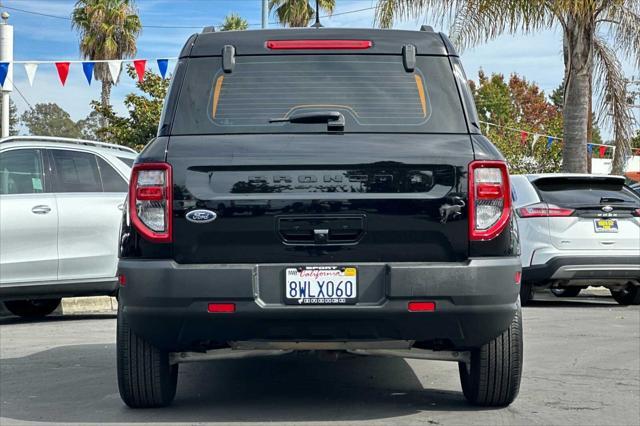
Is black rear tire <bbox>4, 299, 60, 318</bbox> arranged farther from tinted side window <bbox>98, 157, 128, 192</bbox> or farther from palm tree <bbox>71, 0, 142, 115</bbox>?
Answer: palm tree <bbox>71, 0, 142, 115</bbox>

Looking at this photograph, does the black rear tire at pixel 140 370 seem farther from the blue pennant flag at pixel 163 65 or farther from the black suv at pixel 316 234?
the blue pennant flag at pixel 163 65

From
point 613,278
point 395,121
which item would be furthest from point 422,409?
point 613,278

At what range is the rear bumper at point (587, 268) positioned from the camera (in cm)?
1145

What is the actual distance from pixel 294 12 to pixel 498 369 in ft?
113

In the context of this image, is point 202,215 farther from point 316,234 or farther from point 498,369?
point 498,369

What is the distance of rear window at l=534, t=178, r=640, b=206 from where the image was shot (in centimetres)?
1145

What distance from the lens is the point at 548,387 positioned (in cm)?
670

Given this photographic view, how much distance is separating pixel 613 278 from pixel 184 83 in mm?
7545

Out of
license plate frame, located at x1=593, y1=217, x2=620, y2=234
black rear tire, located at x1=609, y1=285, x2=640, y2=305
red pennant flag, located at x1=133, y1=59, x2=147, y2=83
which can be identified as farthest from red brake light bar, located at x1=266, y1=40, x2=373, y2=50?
red pennant flag, located at x1=133, y1=59, x2=147, y2=83

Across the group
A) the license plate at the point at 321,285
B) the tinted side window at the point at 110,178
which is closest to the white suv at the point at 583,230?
the tinted side window at the point at 110,178

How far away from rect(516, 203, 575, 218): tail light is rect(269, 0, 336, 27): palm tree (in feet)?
92.1

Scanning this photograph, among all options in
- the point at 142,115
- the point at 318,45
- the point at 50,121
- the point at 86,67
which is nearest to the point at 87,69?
the point at 86,67

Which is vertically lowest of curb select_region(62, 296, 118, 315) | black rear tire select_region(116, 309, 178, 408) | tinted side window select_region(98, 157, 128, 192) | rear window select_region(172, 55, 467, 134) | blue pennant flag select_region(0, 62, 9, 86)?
curb select_region(62, 296, 118, 315)

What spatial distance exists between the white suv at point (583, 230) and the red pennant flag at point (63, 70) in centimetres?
1232
